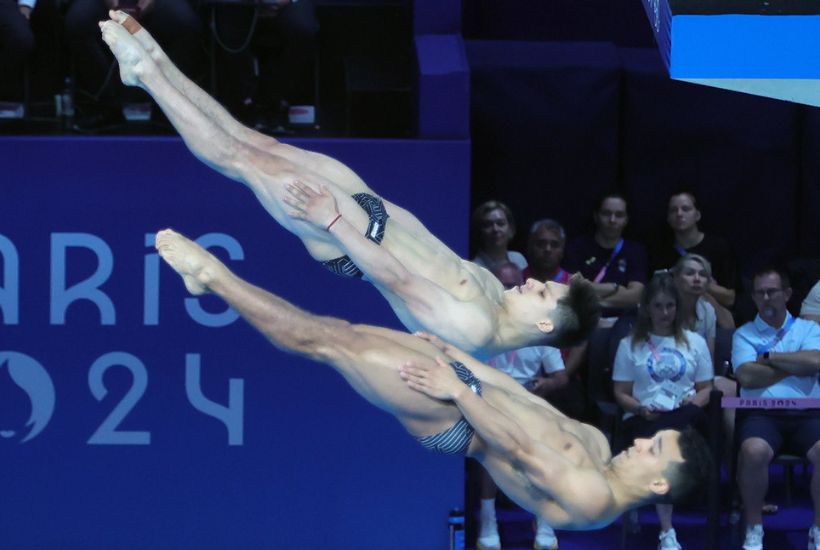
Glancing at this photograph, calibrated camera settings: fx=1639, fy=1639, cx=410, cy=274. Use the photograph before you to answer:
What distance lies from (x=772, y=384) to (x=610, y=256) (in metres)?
1.20

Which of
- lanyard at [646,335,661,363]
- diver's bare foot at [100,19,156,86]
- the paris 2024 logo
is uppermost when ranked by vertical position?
diver's bare foot at [100,19,156,86]

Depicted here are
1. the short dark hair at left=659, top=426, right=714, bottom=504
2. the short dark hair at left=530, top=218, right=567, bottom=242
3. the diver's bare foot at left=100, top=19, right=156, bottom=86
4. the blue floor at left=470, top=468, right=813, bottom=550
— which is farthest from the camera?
the short dark hair at left=530, top=218, right=567, bottom=242

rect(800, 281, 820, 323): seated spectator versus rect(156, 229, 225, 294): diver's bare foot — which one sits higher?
rect(156, 229, 225, 294): diver's bare foot

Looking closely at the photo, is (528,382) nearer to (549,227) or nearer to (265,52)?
(549,227)

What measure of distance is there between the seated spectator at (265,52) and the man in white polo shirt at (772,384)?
111 inches

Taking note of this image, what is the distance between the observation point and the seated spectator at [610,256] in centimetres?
934

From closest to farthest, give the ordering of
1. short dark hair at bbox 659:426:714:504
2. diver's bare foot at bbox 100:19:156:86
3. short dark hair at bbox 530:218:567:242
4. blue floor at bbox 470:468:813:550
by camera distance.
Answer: short dark hair at bbox 659:426:714:504 → diver's bare foot at bbox 100:19:156:86 → blue floor at bbox 470:468:813:550 → short dark hair at bbox 530:218:567:242

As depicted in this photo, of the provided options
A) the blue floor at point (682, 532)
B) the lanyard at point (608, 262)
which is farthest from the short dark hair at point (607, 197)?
the blue floor at point (682, 532)

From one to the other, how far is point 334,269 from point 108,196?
2.28 m

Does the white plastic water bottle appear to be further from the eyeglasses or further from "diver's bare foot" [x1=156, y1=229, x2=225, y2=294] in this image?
"diver's bare foot" [x1=156, y1=229, x2=225, y2=294]

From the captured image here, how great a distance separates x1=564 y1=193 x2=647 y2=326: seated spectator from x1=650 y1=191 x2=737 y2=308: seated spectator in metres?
0.27

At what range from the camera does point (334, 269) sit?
7.00m

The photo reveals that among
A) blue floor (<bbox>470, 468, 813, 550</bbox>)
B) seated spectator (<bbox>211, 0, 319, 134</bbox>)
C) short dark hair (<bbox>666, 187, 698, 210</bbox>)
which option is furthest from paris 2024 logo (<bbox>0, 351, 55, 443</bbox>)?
short dark hair (<bbox>666, 187, 698, 210</bbox>)

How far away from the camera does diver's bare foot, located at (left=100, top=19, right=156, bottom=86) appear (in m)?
6.70
